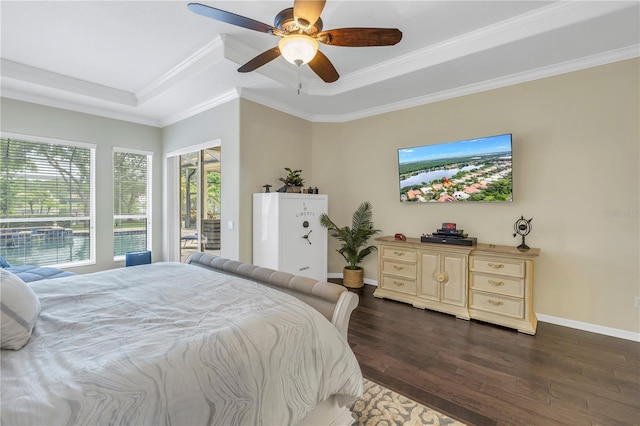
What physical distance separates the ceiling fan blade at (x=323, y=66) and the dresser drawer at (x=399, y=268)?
2.45m

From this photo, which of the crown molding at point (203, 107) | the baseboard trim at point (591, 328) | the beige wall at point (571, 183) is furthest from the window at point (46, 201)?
the baseboard trim at point (591, 328)

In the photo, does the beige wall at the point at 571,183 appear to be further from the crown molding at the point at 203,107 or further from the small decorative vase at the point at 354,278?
the crown molding at the point at 203,107

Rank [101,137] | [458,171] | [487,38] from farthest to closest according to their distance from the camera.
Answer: [101,137], [458,171], [487,38]

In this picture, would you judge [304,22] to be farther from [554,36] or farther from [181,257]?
[181,257]

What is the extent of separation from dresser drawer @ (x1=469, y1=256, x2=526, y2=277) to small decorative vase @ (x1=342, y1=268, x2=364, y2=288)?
168 cm

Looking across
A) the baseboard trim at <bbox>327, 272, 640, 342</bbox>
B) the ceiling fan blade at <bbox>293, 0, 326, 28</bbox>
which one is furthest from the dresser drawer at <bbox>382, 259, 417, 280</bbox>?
the ceiling fan blade at <bbox>293, 0, 326, 28</bbox>

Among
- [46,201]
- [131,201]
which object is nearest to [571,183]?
[131,201]

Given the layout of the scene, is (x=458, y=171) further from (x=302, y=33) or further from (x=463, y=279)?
(x=302, y=33)

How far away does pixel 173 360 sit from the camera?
988 mm

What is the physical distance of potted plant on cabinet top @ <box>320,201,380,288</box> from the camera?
4320 mm

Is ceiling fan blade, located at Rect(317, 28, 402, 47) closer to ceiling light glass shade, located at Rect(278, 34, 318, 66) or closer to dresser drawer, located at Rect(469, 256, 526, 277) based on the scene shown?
ceiling light glass shade, located at Rect(278, 34, 318, 66)

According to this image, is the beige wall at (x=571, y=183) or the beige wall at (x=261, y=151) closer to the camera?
the beige wall at (x=571, y=183)

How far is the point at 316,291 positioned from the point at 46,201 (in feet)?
15.3

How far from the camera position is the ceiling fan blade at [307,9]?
1.66m
